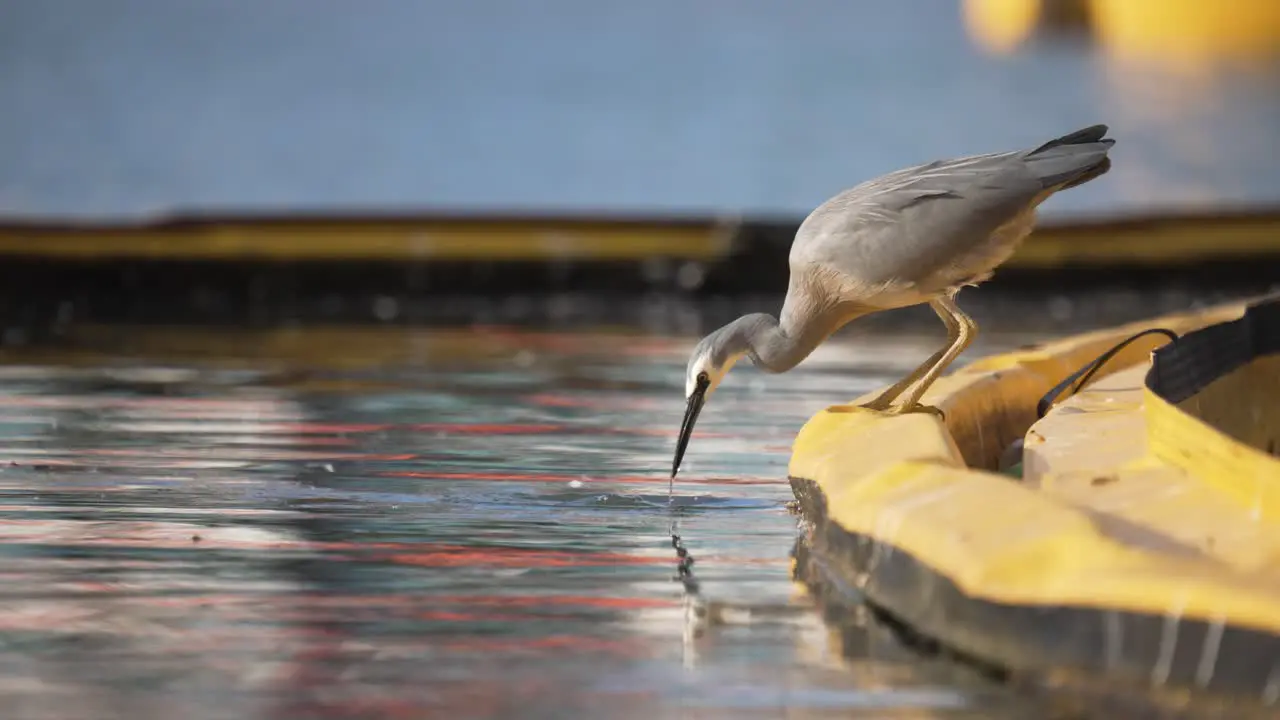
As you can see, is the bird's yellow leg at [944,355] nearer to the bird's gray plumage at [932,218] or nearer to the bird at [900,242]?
the bird at [900,242]

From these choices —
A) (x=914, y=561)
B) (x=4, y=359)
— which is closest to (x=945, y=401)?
(x=914, y=561)

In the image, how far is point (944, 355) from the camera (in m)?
4.39

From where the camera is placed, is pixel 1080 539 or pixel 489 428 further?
pixel 489 428

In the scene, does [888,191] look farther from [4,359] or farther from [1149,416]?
[4,359]

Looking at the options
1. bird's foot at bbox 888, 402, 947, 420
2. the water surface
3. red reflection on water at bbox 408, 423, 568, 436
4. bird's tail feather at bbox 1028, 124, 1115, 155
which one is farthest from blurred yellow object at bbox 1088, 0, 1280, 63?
bird's foot at bbox 888, 402, 947, 420

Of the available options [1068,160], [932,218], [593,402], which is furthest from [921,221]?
[593,402]

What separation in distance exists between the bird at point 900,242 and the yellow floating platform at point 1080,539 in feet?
0.73

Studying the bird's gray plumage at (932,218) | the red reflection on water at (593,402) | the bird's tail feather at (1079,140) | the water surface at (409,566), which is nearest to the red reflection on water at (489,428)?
the water surface at (409,566)

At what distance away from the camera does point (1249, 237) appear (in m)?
14.3

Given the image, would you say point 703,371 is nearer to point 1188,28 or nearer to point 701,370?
point 701,370

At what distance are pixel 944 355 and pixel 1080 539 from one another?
78.8 inches

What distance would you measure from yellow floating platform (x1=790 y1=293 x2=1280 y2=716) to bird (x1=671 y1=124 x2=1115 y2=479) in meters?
0.22

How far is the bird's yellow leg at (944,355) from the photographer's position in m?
4.22

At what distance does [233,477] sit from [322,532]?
833mm
